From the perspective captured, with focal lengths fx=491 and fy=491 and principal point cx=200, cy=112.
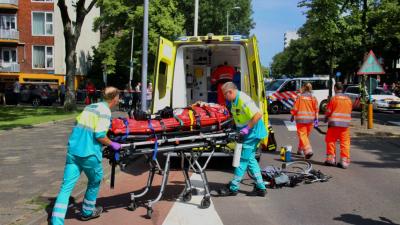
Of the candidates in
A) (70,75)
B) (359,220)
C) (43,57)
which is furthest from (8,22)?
(359,220)

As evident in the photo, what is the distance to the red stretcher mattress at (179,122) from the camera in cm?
620

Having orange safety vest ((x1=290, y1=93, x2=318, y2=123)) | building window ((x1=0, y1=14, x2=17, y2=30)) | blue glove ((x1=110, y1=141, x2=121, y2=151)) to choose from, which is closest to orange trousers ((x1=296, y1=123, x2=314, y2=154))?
orange safety vest ((x1=290, y1=93, x2=318, y2=123))

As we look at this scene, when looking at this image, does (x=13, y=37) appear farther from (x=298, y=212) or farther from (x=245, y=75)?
(x=298, y=212)

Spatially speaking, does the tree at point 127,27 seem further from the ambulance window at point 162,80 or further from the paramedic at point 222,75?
the ambulance window at point 162,80

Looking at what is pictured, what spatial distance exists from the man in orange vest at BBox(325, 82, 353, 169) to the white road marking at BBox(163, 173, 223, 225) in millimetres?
4115

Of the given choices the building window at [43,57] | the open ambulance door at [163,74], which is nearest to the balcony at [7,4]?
the building window at [43,57]

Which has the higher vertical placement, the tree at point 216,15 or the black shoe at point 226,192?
the tree at point 216,15

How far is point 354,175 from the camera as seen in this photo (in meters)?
9.33

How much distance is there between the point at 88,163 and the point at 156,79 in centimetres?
451

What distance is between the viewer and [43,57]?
152ft

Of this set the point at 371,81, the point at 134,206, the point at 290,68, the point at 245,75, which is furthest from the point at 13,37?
the point at 290,68

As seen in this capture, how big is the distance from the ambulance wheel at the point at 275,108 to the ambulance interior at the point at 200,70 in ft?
41.3

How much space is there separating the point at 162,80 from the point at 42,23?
39.1 m

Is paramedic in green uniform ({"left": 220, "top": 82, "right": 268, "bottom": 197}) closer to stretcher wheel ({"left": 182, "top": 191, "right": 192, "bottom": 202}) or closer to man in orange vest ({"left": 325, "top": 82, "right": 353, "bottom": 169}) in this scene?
stretcher wheel ({"left": 182, "top": 191, "right": 192, "bottom": 202})
